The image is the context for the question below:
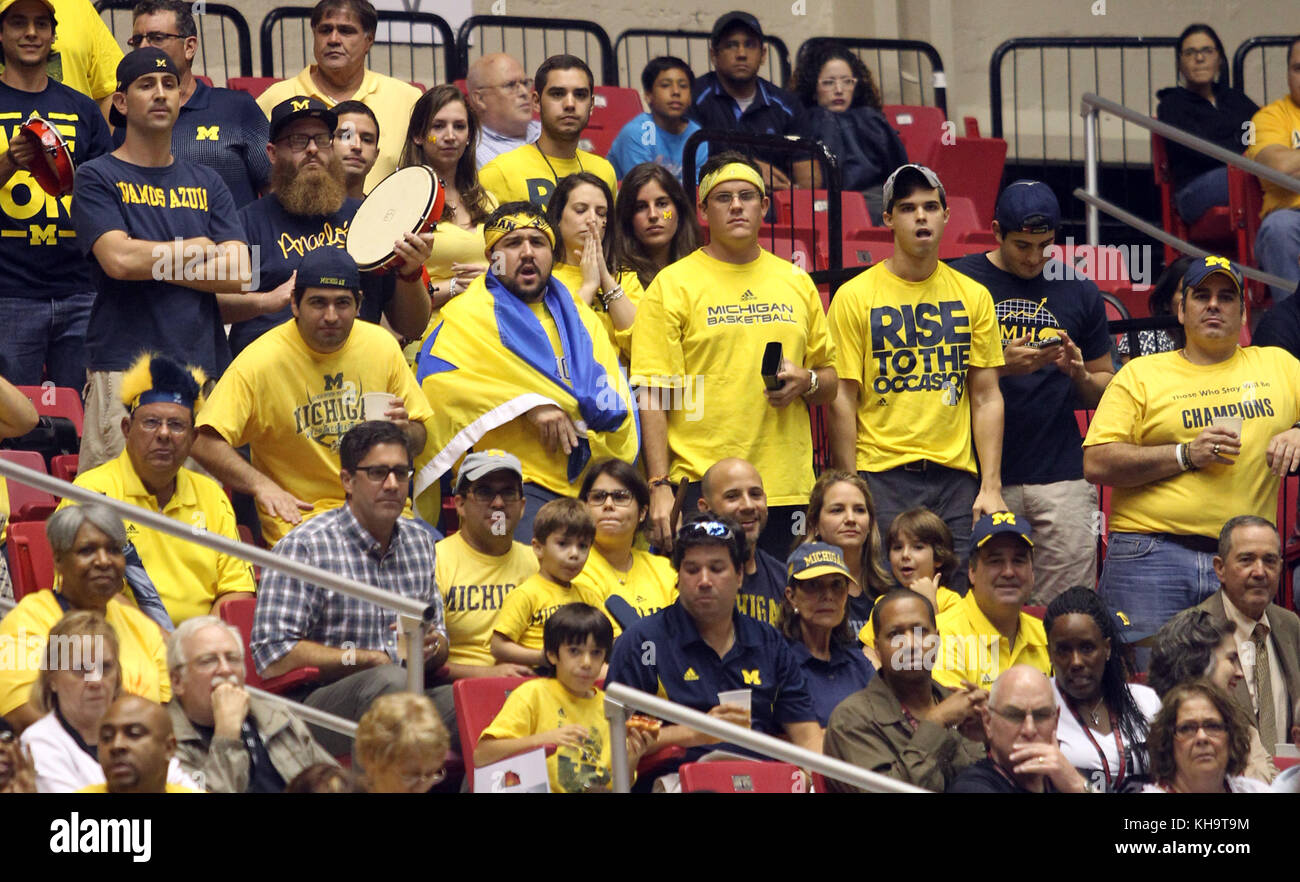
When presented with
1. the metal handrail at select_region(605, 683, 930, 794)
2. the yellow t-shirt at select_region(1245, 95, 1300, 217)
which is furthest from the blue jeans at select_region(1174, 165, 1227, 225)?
the metal handrail at select_region(605, 683, 930, 794)

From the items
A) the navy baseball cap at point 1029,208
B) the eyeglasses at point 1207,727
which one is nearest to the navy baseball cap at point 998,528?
the eyeglasses at point 1207,727

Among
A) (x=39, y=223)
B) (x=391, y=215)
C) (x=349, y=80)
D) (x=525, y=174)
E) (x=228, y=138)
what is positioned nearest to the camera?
(x=391, y=215)

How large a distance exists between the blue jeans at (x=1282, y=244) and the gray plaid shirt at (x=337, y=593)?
5.02 meters

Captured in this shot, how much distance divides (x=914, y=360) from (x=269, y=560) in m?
3.13

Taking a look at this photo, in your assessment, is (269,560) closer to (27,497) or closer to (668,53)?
(27,497)

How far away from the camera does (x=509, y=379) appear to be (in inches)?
309

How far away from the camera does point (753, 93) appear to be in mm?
11039

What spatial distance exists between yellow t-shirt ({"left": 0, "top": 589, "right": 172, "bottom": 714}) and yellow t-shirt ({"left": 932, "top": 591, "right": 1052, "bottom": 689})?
98.1 inches

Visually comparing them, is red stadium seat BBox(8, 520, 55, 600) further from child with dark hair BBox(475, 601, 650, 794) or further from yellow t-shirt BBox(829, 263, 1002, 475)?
yellow t-shirt BBox(829, 263, 1002, 475)

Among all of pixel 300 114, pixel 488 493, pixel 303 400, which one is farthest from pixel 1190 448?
pixel 300 114

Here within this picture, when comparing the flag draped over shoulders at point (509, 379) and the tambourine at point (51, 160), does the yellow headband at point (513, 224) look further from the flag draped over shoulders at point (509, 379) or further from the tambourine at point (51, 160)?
the tambourine at point (51, 160)
